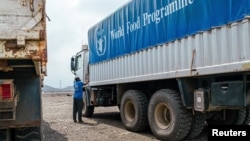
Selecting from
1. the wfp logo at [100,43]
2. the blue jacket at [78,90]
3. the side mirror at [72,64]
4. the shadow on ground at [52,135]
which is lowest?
the shadow on ground at [52,135]

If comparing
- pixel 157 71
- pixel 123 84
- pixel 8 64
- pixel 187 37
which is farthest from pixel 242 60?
pixel 123 84

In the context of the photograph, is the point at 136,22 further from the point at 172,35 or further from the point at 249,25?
the point at 249,25

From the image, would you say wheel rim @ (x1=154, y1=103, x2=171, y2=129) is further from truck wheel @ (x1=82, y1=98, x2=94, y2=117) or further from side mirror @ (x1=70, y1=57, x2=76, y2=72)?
side mirror @ (x1=70, y1=57, x2=76, y2=72)

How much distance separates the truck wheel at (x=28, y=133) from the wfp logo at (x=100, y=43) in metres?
6.65

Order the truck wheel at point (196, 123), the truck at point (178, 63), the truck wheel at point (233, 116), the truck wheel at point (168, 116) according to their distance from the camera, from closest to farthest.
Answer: the truck at point (178, 63) → the truck wheel at point (168, 116) → the truck wheel at point (196, 123) → the truck wheel at point (233, 116)

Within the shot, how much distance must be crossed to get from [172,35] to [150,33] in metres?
1.09

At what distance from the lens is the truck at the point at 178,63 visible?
632 centimetres

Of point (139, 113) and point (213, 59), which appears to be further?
point (139, 113)

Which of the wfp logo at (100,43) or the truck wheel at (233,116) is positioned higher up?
the wfp logo at (100,43)

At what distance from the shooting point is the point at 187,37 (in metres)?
7.45

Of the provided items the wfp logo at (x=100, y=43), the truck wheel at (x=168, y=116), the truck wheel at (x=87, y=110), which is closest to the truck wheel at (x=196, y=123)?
the truck wheel at (x=168, y=116)

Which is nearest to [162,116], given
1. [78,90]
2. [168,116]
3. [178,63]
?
[168,116]

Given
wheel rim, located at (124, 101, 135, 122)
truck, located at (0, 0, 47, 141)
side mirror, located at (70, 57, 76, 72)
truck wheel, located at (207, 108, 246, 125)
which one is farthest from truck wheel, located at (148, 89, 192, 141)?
side mirror, located at (70, 57, 76, 72)

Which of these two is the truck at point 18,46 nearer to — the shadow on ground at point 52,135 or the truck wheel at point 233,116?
the shadow on ground at point 52,135
